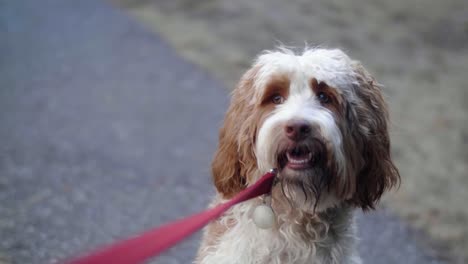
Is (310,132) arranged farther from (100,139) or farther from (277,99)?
(100,139)

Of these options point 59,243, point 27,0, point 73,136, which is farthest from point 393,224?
point 27,0

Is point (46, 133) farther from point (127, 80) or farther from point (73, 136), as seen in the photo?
point (127, 80)

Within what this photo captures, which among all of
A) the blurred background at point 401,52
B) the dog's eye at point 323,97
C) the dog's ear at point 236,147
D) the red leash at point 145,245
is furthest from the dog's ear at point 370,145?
the blurred background at point 401,52

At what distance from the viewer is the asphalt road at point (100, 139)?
555 cm

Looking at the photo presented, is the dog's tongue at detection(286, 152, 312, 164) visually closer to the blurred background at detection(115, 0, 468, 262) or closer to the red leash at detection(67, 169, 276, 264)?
the red leash at detection(67, 169, 276, 264)

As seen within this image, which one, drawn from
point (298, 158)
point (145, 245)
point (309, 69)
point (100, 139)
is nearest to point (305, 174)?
point (298, 158)

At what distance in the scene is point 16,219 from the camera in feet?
17.5

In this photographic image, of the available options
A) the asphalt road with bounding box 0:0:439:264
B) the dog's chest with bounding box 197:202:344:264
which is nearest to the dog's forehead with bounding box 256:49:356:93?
the dog's chest with bounding box 197:202:344:264

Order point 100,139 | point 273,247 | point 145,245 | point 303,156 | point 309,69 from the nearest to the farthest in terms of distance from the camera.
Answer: point 145,245
point 303,156
point 309,69
point 273,247
point 100,139

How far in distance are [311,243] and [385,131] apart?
69 cm

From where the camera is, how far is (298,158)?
10.2ft

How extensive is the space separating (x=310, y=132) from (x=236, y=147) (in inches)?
20.2

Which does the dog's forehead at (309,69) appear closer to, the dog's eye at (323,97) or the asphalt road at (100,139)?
the dog's eye at (323,97)

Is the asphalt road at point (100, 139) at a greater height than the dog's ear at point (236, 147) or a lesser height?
lesser
